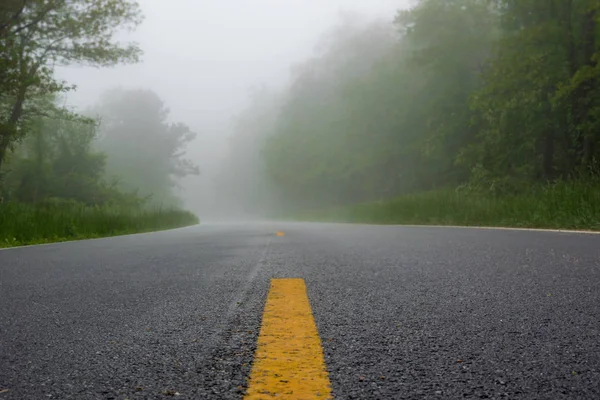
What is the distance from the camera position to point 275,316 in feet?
9.64

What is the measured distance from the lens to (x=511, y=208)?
14555mm

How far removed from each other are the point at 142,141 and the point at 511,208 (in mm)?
49121

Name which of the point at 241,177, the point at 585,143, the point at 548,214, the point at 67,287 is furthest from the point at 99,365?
the point at 241,177

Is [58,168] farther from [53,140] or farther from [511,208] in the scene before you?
[511,208]

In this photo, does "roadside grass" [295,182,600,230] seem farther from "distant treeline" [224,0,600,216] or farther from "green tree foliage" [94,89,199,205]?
Answer: "green tree foliage" [94,89,199,205]

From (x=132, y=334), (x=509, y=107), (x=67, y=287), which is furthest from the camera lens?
(x=509, y=107)

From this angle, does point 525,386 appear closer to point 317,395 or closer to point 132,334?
point 317,395

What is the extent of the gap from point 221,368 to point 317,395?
468 millimetres

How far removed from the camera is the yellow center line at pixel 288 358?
1.69m

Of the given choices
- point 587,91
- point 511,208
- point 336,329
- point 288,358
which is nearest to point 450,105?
point 587,91

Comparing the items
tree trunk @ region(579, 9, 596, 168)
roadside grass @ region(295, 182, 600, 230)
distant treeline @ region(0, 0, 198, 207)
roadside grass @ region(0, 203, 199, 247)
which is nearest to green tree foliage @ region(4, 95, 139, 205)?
distant treeline @ region(0, 0, 198, 207)

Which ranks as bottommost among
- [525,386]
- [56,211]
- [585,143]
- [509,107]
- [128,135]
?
[525,386]

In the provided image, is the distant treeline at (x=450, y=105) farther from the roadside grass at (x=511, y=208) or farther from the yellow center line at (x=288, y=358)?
the yellow center line at (x=288, y=358)

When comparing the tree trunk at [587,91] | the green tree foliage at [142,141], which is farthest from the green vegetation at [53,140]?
the green tree foliage at [142,141]
